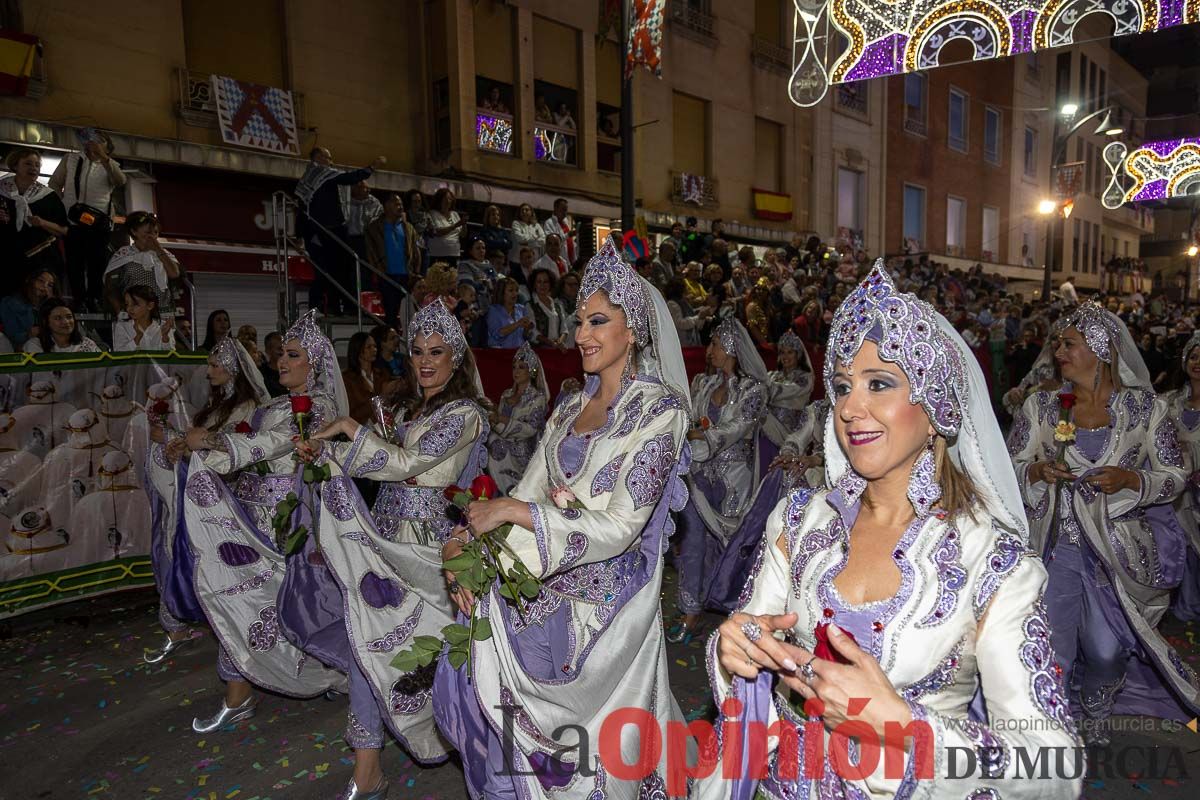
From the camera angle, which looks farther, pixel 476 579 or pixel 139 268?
pixel 139 268

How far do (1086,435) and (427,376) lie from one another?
331 centimetres

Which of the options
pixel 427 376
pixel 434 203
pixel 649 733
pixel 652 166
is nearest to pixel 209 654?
pixel 427 376

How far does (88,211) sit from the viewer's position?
310 inches

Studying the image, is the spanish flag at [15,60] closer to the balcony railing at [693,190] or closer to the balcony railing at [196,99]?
the balcony railing at [196,99]

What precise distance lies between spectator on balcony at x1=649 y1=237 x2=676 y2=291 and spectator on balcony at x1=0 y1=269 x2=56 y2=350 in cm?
726

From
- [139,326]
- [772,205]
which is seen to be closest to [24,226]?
[139,326]

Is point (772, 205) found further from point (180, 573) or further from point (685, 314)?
point (180, 573)

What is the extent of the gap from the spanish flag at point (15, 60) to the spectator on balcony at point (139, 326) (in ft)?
18.7

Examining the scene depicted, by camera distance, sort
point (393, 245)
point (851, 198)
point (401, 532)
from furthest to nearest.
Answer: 1. point (851, 198)
2. point (393, 245)
3. point (401, 532)

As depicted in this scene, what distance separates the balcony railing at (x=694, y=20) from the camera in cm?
1816

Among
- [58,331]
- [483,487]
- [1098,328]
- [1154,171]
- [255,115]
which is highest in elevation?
[255,115]

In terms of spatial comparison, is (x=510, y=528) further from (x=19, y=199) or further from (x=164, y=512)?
(x=19, y=199)

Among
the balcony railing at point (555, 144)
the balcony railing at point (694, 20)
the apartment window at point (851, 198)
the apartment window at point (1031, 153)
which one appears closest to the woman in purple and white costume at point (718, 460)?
the balcony railing at point (555, 144)

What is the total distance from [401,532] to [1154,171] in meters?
16.4
